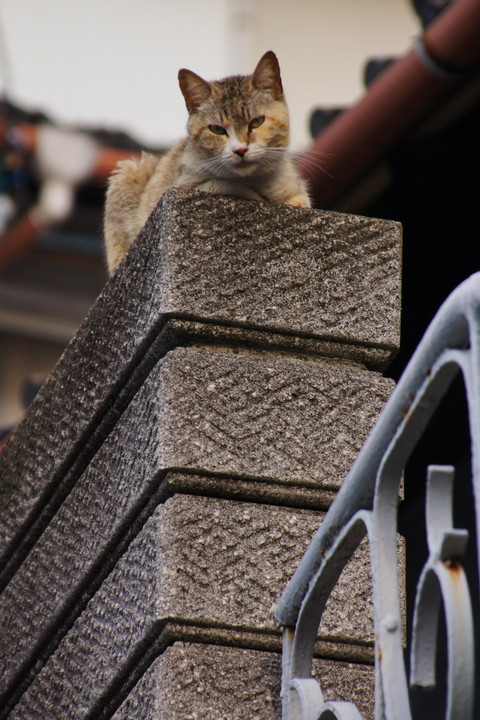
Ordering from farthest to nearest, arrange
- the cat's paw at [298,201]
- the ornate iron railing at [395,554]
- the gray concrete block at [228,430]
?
the cat's paw at [298,201]
the gray concrete block at [228,430]
the ornate iron railing at [395,554]

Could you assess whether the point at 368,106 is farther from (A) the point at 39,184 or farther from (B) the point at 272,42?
(B) the point at 272,42

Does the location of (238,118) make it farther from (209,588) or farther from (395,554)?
(395,554)

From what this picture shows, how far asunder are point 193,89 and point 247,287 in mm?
1355

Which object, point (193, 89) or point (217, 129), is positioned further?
point (193, 89)

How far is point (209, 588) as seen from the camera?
177 cm

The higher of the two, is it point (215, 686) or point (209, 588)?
point (209, 588)

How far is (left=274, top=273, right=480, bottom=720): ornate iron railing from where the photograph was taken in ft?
3.52

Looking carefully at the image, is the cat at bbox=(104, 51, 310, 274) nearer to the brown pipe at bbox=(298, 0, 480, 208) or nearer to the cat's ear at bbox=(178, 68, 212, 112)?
the cat's ear at bbox=(178, 68, 212, 112)

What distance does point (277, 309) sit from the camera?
6.47 feet

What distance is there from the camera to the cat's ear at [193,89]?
3.13m

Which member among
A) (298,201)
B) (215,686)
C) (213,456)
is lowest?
(215,686)

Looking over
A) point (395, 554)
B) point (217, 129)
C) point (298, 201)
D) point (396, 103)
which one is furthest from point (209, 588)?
point (396, 103)

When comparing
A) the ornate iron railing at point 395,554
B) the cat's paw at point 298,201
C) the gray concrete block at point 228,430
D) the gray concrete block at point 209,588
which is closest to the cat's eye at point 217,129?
the cat's paw at point 298,201

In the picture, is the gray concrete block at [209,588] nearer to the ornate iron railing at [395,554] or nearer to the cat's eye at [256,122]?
the ornate iron railing at [395,554]
